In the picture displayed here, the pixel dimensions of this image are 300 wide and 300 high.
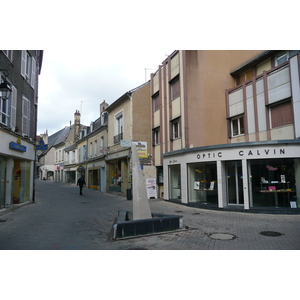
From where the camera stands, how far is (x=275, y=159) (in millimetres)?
11375

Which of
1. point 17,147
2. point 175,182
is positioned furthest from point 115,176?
point 17,147

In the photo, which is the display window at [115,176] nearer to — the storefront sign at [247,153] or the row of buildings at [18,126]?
the row of buildings at [18,126]

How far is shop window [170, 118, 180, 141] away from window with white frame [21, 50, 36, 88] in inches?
357

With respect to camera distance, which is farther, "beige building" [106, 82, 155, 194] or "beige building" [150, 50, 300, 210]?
→ "beige building" [106, 82, 155, 194]

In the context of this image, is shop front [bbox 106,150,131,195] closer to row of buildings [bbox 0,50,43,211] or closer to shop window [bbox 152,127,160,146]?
shop window [bbox 152,127,160,146]

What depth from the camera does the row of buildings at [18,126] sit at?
11852 millimetres

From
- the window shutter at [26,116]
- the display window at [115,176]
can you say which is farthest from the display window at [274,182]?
the window shutter at [26,116]

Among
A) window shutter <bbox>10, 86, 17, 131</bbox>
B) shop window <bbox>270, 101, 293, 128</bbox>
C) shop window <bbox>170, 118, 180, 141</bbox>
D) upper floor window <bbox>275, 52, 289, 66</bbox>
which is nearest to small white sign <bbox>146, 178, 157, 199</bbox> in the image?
shop window <bbox>170, 118, 180, 141</bbox>

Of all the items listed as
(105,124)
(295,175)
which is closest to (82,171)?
(105,124)

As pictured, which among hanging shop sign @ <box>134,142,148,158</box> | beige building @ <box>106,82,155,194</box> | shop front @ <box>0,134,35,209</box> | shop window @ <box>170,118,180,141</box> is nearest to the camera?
shop front @ <box>0,134,35,209</box>

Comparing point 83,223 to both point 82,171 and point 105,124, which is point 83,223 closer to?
point 105,124

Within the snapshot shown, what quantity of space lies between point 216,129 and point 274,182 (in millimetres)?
5321

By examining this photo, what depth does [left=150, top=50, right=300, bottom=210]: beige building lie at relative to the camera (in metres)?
11.5

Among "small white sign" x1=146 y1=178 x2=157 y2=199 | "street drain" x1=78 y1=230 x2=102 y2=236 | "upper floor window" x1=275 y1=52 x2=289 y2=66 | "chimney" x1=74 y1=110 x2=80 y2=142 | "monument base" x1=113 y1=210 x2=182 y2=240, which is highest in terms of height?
"chimney" x1=74 y1=110 x2=80 y2=142
